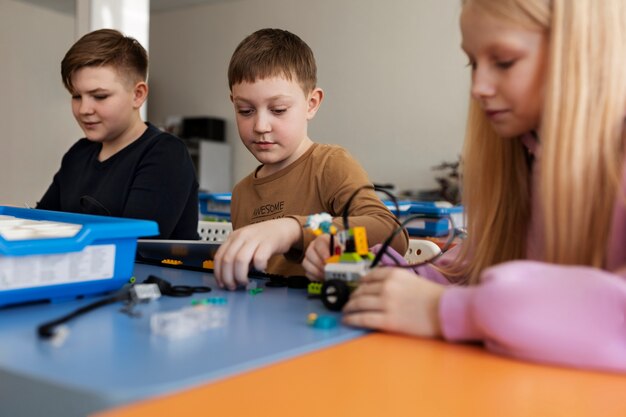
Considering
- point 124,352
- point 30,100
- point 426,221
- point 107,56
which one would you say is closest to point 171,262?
point 124,352

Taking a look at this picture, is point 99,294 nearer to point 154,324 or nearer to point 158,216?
point 154,324

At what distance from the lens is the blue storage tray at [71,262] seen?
2.11 ft

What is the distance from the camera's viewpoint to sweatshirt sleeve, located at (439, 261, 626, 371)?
498mm

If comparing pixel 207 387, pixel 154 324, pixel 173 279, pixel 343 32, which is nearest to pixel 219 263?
pixel 173 279

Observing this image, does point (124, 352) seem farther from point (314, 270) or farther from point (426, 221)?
point (426, 221)

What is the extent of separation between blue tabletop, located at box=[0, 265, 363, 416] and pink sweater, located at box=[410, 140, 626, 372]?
13cm

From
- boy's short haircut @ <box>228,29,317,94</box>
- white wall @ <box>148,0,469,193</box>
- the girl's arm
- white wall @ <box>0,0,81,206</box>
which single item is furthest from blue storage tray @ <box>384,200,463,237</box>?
white wall @ <box>0,0,81,206</box>

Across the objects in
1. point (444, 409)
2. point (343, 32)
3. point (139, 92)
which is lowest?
point (444, 409)

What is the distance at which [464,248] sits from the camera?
84 cm

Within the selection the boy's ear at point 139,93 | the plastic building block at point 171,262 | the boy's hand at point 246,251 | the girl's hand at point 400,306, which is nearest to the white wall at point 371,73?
the boy's ear at point 139,93

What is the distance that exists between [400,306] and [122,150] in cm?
117

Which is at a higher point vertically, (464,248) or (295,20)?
(295,20)

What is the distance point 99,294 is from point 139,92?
40.0 inches

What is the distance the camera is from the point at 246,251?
2.56 ft
